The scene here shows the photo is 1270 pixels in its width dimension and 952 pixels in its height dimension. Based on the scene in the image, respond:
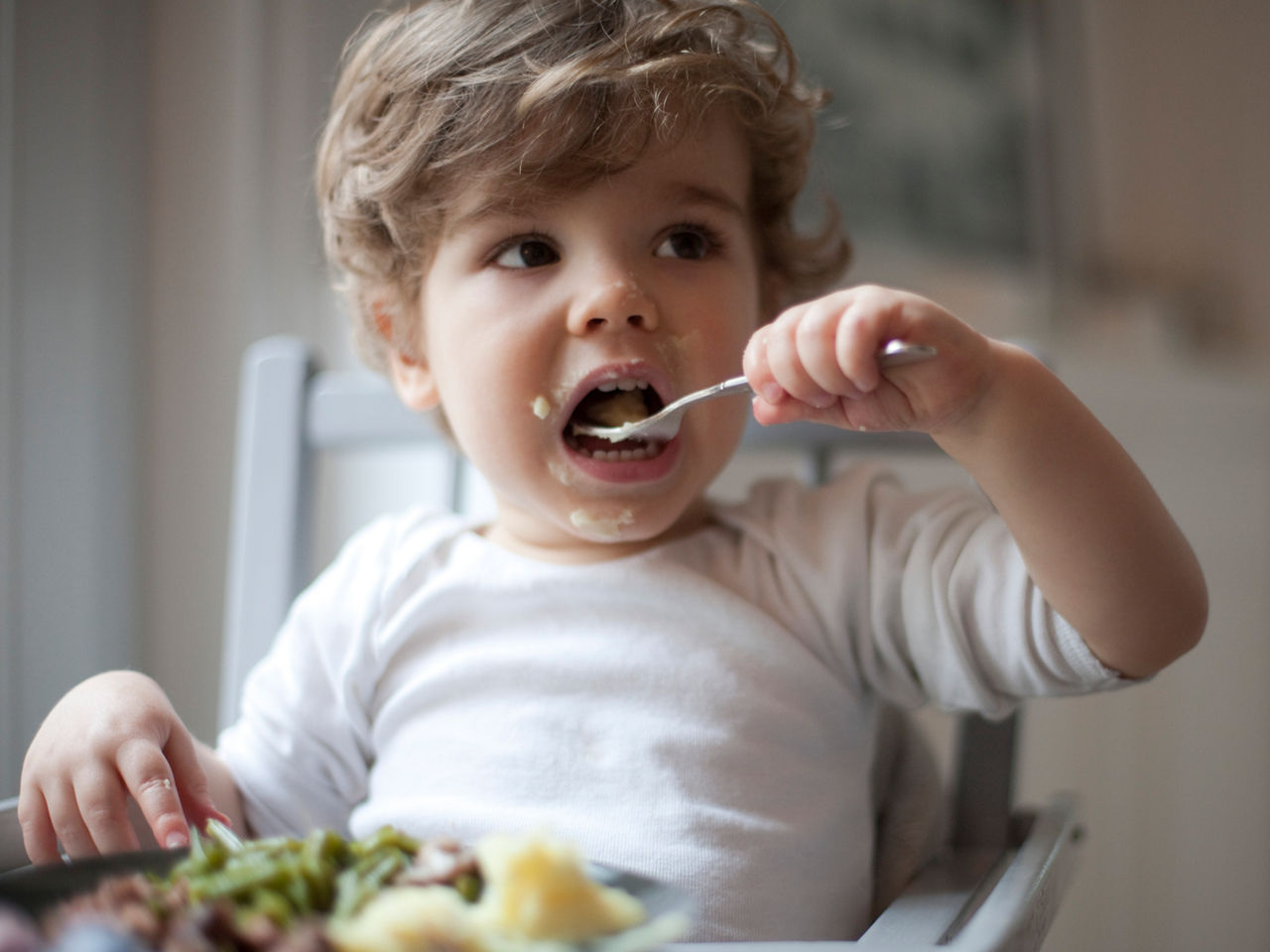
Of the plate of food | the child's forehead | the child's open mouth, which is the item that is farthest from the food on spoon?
the plate of food

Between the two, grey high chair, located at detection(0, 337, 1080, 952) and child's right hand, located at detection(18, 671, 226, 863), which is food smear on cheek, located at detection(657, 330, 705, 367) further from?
child's right hand, located at detection(18, 671, 226, 863)

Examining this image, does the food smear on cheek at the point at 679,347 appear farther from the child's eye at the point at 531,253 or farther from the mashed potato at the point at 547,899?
the mashed potato at the point at 547,899

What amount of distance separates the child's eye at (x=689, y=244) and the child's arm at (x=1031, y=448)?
0.18 metres

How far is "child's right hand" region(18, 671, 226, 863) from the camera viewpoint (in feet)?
1.81

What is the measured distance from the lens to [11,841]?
0.57m

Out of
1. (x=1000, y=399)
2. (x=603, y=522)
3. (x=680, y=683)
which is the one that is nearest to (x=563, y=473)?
(x=603, y=522)

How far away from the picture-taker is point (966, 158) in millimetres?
1721

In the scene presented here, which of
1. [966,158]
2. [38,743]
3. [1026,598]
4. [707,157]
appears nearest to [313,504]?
[38,743]

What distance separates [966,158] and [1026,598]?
52.9 inches

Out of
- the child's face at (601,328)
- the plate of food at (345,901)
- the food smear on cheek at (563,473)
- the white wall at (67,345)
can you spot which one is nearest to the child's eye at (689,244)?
the child's face at (601,328)

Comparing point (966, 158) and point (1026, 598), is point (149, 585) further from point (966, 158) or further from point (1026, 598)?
point (966, 158)

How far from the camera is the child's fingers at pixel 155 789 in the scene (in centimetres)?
53

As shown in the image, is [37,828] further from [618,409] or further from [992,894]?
[992,894]

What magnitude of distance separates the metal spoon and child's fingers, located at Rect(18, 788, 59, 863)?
36cm
